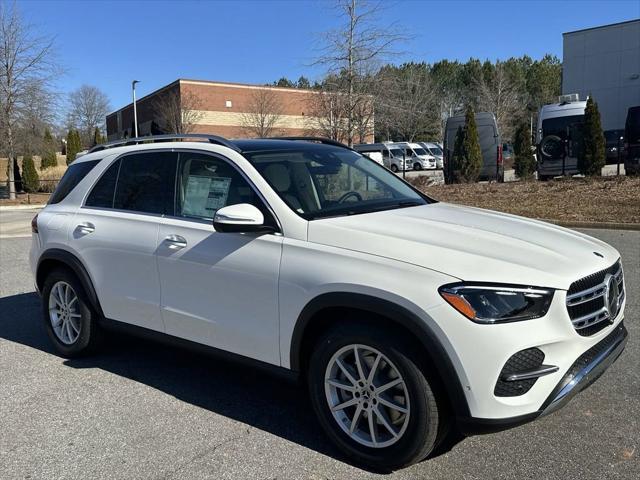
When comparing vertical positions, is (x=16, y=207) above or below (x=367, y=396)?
above

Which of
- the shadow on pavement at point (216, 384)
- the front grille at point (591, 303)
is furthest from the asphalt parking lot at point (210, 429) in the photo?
the front grille at point (591, 303)

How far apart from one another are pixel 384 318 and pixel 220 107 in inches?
2185

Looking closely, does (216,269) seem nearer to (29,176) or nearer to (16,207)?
(16,207)

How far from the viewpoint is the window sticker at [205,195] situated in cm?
390

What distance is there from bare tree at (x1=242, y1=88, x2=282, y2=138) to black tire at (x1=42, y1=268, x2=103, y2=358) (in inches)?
1666

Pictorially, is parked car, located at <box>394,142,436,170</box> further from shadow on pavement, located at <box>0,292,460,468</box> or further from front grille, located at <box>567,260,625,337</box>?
front grille, located at <box>567,260,625,337</box>

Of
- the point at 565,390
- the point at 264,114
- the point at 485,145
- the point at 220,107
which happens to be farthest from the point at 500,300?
the point at 220,107

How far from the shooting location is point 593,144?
17.4 m

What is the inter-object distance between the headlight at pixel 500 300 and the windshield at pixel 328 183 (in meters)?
1.06

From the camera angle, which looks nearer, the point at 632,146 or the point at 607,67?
the point at 632,146

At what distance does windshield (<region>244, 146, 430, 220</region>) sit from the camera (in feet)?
12.0

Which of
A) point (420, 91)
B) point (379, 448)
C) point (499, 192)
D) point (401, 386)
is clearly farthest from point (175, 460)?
point (420, 91)

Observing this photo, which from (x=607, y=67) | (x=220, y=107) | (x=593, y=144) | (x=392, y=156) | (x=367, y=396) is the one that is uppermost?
(x=220, y=107)

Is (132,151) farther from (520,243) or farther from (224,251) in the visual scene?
(520,243)
